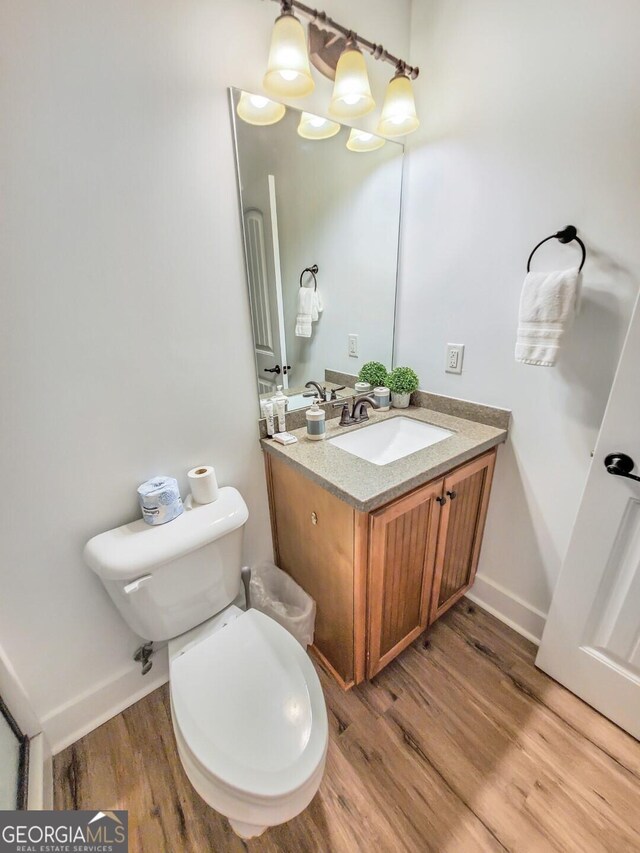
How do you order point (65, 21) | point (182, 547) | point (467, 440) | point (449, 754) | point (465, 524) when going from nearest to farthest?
1. point (65, 21)
2. point (182, 547)
3. point (449, 754)
4. point (467, 440)
5. point (465, 524)

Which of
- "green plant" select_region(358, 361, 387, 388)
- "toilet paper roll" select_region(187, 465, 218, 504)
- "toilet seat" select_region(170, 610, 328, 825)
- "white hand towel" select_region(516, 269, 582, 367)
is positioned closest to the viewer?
"toilet seat" select_region(170, 610, 328, 825)

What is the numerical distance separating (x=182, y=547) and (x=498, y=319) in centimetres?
134

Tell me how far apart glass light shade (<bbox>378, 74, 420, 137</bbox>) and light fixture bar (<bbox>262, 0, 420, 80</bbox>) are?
2.2 inches

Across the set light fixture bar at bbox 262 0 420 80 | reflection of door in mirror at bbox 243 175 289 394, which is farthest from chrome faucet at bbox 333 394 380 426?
light fixture bar at bbox 262 0 420 80

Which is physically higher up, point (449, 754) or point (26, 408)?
point (26, 408)

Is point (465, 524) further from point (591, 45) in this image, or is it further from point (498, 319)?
point (591, 45)

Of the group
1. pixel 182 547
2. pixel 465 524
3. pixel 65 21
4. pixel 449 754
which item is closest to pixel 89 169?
pixel 65 21

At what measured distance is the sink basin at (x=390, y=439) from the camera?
4.56 feet

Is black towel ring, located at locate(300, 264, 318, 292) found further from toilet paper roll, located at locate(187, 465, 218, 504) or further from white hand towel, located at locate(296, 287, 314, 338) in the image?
toilet paper roll, located at locate(187, 465, 218, 504)

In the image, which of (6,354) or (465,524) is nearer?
(6,354)

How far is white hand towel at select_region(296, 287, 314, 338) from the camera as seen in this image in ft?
4.55

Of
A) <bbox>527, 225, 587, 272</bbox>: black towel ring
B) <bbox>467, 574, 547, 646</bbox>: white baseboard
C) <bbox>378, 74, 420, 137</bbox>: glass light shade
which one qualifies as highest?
<bbox>378, 74, 420, 137</bbox>: glass light shade

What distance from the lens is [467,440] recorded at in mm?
1267

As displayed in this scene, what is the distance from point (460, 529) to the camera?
4.52 feet
